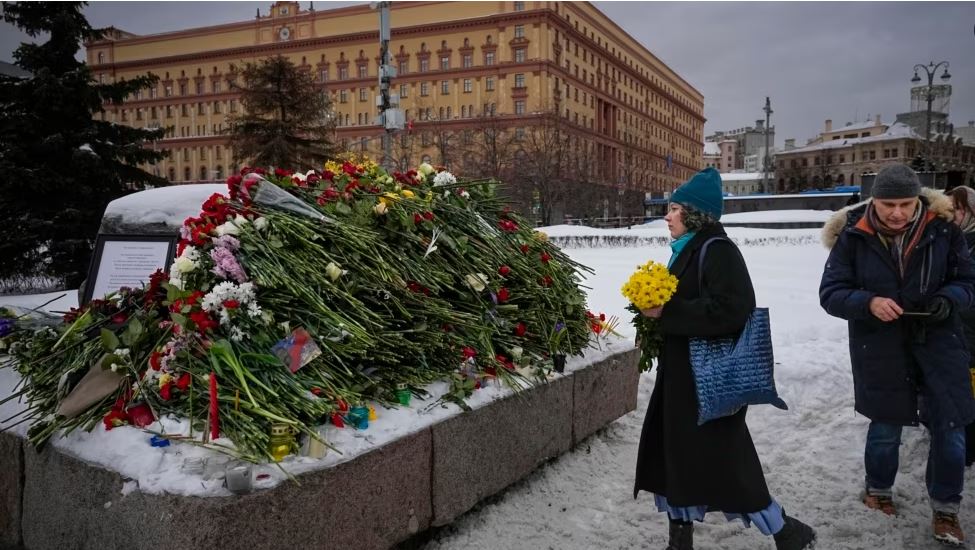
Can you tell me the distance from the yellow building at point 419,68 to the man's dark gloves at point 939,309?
49.6 m

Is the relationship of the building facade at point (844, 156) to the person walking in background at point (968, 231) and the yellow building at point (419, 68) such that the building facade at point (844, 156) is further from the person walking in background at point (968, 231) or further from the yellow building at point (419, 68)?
the person walking in background at point (968, 231)

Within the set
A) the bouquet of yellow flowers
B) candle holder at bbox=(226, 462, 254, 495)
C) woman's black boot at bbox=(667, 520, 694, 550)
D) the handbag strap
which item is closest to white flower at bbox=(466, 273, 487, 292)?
the bouquet of yellow flowers

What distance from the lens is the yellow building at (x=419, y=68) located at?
60.0 meters

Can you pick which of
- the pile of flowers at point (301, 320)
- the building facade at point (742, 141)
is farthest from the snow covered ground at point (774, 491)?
the building facade at point (742, 141)

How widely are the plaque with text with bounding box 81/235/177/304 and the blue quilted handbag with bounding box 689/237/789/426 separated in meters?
3.40

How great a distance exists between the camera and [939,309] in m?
3.05

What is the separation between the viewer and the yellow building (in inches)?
2361

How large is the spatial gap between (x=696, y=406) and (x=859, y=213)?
1.63 m

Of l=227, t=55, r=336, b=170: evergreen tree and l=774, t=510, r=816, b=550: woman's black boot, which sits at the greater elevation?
l=227, t=55, r=336, b=170: evergreen tree

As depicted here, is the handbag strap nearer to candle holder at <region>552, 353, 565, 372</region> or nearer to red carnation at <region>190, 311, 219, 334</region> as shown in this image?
candle holder at <region>552, 353, 565, 372</region>

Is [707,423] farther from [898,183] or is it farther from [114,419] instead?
[114,419]

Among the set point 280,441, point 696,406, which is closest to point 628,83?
point 696,406

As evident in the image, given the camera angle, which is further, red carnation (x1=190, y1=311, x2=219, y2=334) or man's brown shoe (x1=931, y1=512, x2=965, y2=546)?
man's brown shoe (x1=931, y1=512, x2=965, y2=546)

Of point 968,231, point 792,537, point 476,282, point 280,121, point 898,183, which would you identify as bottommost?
point 792,537
